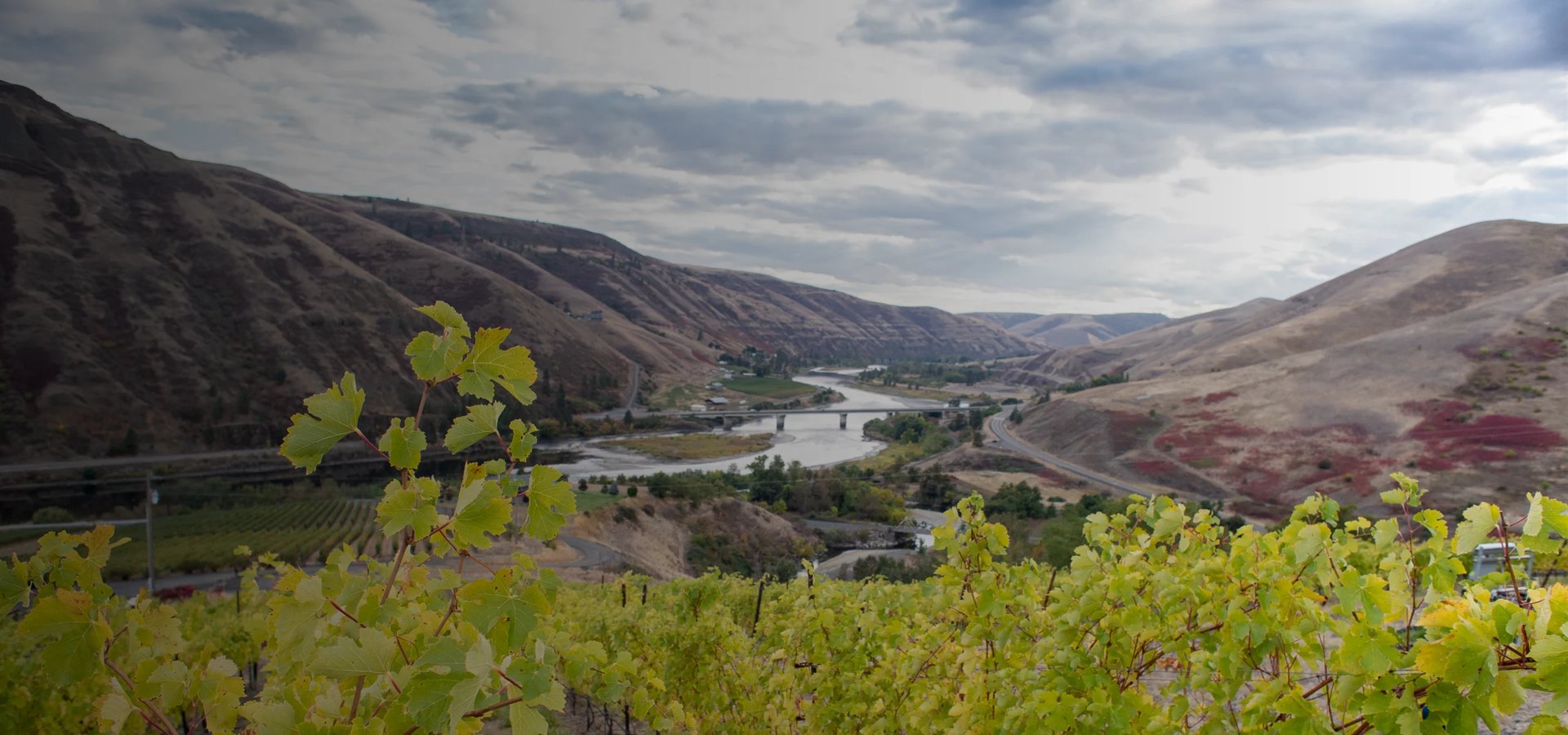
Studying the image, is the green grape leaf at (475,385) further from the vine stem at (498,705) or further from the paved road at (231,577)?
the paved road at (231,577)

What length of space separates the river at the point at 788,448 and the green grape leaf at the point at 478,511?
50.0 m

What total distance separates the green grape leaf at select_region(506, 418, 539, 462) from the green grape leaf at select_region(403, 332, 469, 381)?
0.22 metres

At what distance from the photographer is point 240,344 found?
77312 mm

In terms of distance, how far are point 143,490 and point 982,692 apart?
70197 millimetres

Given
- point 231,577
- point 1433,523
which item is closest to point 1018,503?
point 231,577

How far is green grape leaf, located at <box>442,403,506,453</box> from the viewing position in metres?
1.92

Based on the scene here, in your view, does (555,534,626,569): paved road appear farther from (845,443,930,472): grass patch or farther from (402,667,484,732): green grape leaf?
(402,667,484,732): green grape leaf

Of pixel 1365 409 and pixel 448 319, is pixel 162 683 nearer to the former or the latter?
pixel 448 319

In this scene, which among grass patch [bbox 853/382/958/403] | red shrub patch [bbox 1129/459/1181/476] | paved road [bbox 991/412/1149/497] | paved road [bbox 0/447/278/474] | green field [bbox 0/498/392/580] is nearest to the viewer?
green field [bbox 0/498/392/580]

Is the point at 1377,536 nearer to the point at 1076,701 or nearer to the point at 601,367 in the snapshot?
the point at 1076,701

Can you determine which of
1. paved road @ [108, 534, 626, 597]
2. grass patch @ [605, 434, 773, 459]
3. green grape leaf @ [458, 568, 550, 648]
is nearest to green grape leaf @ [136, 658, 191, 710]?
green grape leaf @ [458, 568, 550, 648]

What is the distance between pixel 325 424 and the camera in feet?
5.92

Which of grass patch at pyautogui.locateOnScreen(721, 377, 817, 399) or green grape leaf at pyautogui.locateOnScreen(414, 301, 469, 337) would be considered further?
grass patch at pyautogui.locateOnScreen(721, 377, 817, 399)

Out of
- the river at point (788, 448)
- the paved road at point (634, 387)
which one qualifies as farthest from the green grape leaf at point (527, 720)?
the paved road at point (634, 387)
